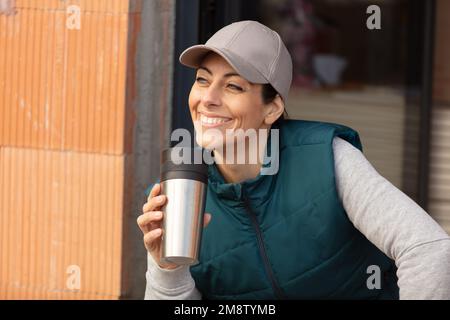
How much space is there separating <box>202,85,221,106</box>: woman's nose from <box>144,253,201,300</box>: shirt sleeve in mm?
536

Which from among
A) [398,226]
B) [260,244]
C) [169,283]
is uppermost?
[398,226]

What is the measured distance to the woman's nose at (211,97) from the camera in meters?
3.57

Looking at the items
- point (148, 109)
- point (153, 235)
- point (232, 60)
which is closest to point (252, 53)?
point (232, 60)

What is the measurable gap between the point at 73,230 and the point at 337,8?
2250 millimetres

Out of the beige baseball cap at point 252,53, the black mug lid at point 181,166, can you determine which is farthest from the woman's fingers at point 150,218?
the beige baseball cap at point 252,53

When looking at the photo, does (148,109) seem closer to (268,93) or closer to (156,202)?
(268,93)

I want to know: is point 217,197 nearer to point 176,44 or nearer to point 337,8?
point 176,44

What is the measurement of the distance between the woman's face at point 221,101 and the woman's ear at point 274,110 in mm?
59

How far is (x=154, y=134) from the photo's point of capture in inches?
179

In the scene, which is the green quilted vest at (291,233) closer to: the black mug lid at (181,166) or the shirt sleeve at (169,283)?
the shirt sleeve at (169,283)

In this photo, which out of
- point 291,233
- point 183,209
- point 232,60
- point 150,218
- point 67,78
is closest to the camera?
point 183,209

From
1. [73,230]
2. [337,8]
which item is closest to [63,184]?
[73,230]

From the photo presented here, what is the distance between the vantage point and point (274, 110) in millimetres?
3705

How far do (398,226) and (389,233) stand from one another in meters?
0.04
